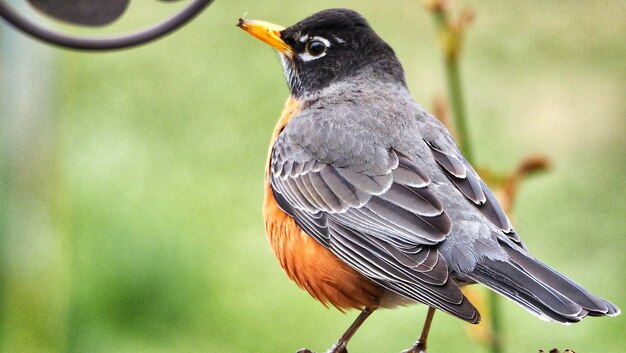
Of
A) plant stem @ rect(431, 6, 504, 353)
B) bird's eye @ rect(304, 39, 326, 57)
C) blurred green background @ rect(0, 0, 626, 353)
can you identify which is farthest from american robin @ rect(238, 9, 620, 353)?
blurred green background @ rect(0, 0, 626, 353)

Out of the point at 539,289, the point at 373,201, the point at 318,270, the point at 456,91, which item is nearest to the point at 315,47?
the point at 456,91

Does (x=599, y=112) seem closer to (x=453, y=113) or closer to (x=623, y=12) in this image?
(x=623, y=12)

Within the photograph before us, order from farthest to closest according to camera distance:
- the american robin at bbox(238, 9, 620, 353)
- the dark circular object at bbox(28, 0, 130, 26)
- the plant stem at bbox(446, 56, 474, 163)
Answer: the plant stem at bbox(446, 56, 474, 163)
the dark circular object at bbox(28, 0, 130, 26)
the american robin at bbox(238, 9, 620, 353)

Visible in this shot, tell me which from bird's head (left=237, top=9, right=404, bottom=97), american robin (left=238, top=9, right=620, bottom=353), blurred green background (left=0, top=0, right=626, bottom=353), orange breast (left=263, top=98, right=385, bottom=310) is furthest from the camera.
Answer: blurred green background (left=0, top=0, right=626, bottom=353)

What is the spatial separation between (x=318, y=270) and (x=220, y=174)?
355 cm

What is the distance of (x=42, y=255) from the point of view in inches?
227

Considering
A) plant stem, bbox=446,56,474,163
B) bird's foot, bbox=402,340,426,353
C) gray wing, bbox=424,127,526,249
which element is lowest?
bird's foot, bbox=402,340,426,353

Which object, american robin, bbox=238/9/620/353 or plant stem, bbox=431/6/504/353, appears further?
plant stem, bbox=431/6/504/353

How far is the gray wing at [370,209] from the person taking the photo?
4059 millimetres

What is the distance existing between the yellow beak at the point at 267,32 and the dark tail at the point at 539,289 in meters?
1.28

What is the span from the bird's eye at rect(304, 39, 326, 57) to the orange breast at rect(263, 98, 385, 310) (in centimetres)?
76

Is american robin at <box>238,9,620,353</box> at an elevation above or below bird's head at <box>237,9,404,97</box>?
below

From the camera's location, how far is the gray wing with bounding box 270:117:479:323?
4059 mm

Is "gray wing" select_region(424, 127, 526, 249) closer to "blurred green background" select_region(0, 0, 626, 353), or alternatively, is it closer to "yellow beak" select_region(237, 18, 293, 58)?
"yellow beak" select_region(237, 18, 293, 58)
